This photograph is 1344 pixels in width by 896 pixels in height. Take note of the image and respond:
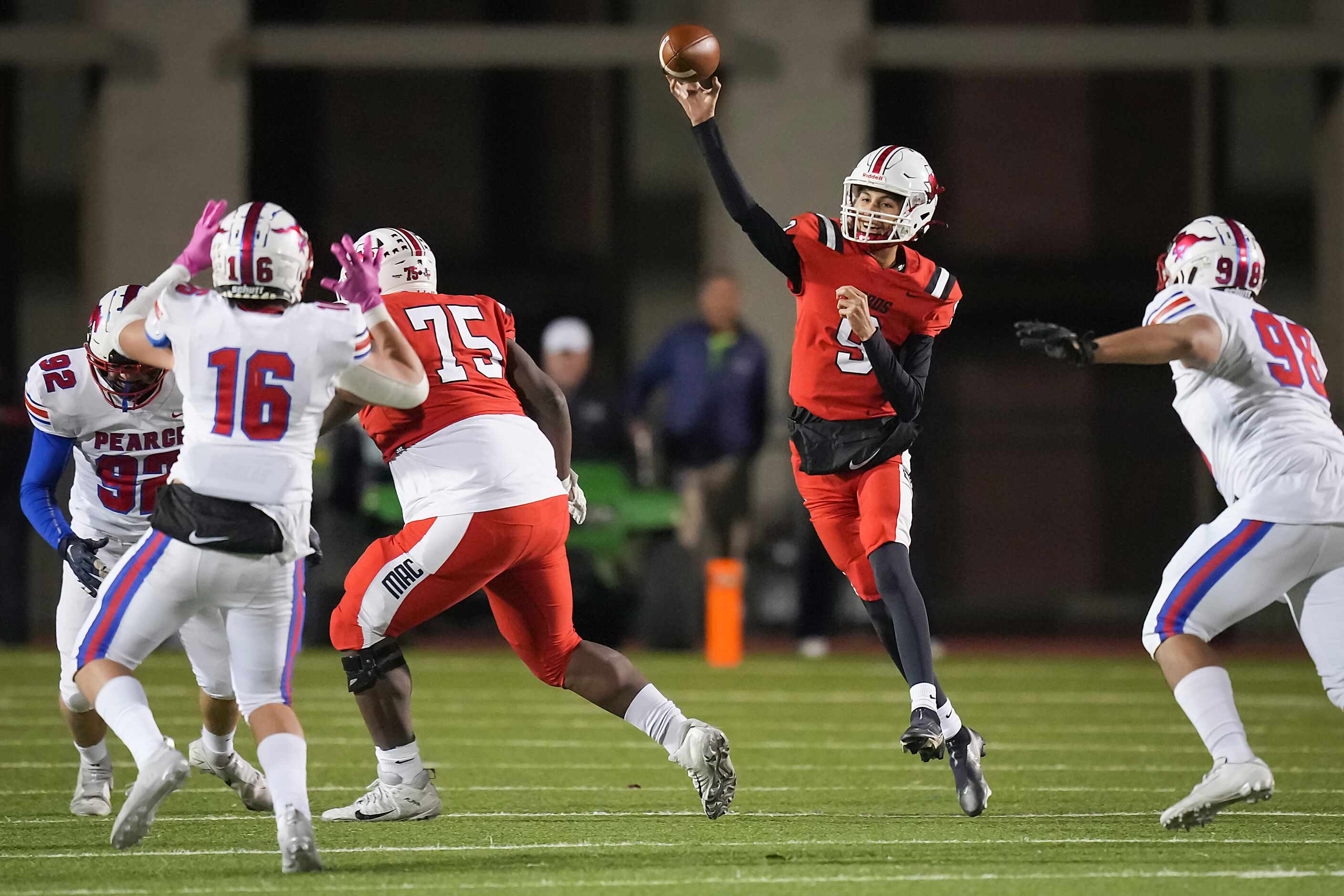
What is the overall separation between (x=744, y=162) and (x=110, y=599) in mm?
9970

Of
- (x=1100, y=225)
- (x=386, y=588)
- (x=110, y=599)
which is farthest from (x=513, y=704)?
(x=1100, y=225)

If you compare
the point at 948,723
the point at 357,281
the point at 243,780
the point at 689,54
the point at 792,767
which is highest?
the point at 689,54

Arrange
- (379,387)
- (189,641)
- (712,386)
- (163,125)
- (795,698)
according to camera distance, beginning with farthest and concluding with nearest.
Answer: (163,125) < (712,386) < (795,698) < (189,641) < (379,387)

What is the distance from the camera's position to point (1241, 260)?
17.7 ft

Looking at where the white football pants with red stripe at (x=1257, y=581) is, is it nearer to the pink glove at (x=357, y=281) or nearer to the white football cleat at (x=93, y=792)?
the pink glove at (x=357, y=281)

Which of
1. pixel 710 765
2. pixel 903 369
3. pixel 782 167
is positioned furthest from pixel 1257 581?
pixel 782 167

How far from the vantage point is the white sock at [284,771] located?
4.62 metres

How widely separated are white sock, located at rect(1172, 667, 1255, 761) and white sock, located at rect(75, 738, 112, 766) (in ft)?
10.8

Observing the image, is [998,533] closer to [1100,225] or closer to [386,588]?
[1100,225]

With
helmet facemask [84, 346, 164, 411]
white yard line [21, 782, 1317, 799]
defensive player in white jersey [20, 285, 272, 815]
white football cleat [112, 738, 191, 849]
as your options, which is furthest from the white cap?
white football cleat [112, 738, 191, 849]

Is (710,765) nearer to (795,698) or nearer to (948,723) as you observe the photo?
(948,723)

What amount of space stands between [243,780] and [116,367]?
4.37 feet

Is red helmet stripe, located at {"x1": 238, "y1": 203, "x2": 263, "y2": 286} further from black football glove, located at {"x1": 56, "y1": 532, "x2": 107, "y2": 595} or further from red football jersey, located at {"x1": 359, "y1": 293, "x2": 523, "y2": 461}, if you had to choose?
black football glove, located at {"x1": 56, "y1": 532, "x2": 107, "y2": 595}

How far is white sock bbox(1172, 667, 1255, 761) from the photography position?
5035 mm
